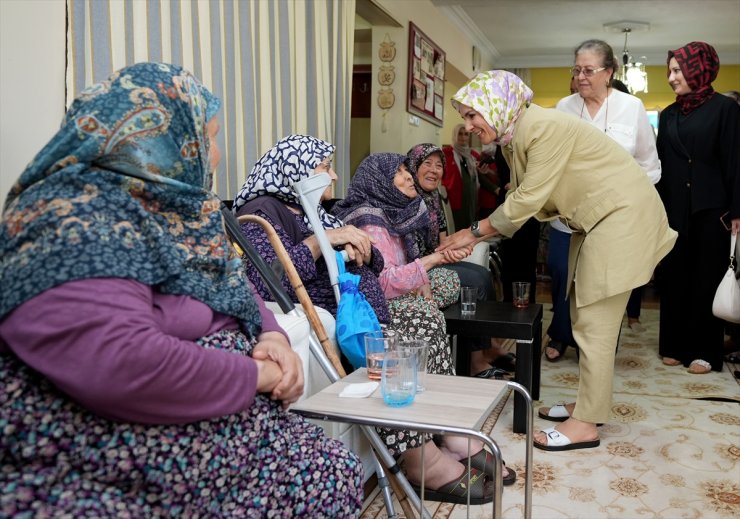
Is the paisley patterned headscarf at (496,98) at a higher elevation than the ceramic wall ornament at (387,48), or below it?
below

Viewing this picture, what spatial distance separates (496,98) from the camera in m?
2.67

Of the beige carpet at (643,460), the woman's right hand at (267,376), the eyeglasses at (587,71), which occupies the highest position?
the eyeglasses at (587,71)

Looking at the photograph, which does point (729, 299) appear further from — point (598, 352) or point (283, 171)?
point (283, 171)

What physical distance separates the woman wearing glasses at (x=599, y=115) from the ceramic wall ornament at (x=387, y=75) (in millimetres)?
2329

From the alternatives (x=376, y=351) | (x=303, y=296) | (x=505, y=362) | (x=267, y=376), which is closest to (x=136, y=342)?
(x=267, y=376)

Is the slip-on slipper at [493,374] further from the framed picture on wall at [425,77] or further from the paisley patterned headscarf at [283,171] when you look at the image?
the framed picture on wall at [425,77]

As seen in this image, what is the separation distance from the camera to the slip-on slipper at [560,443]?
277cm

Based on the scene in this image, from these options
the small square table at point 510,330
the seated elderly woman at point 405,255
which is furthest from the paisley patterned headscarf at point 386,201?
the small square table at point 510,330

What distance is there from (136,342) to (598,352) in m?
2.12

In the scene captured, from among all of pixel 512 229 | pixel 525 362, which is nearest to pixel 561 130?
pixel 512 229

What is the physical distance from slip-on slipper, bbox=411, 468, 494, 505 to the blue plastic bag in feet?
1.51

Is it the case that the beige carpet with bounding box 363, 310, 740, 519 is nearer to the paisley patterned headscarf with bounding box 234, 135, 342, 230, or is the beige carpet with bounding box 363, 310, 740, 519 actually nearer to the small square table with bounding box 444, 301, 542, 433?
the small square table with bounding box 444, 301, 542, 433

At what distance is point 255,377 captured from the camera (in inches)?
48.4

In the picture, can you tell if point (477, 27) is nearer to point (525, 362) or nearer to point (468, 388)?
point (525, 362)
